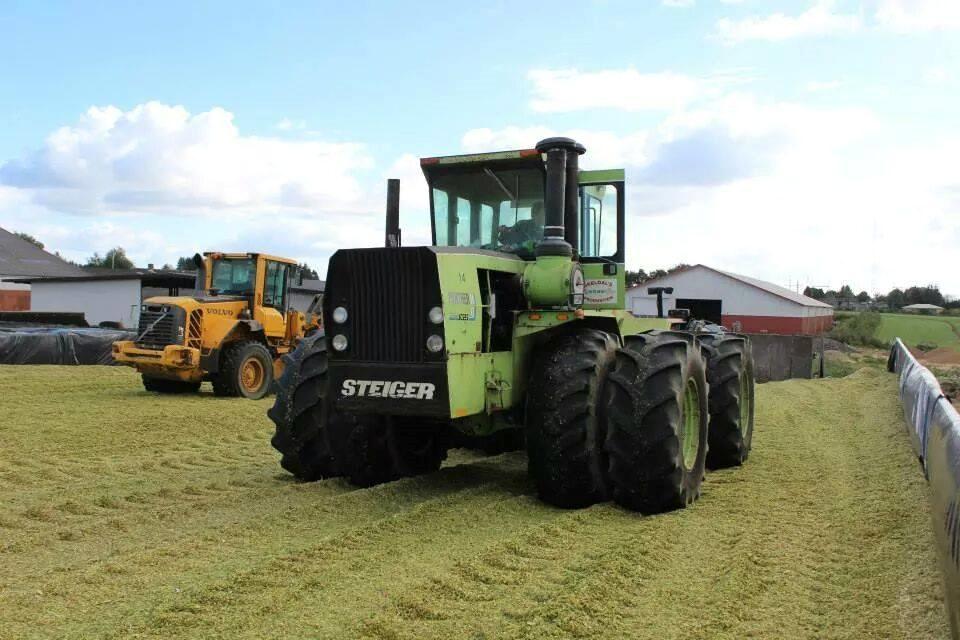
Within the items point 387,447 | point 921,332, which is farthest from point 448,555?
→ point 921,332

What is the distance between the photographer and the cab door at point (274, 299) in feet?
52.0

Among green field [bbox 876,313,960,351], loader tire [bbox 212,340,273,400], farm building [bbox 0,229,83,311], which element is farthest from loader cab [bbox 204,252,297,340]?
farm building [bbox 0,229,83,311]

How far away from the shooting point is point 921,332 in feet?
159

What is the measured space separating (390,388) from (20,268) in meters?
51.8

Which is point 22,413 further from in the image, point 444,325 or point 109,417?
point 444,325

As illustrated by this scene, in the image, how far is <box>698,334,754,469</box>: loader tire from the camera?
848cm

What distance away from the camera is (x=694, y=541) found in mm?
5473

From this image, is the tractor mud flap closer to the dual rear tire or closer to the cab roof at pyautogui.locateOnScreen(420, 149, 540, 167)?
the dual rear tire

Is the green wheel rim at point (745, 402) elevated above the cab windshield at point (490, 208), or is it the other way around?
the cab windshield at point (490, 208)

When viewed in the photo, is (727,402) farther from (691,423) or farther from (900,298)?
(900,298)

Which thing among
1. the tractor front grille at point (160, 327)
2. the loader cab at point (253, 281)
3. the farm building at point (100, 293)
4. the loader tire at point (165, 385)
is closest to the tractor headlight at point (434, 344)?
the tractor front grille at point (160, 327)

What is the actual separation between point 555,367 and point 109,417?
315 inches

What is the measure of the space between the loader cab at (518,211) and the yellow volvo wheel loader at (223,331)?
8.26 metres

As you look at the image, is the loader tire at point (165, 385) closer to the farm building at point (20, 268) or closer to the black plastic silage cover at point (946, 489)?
the black plastic silage cover at point (946, 489)
